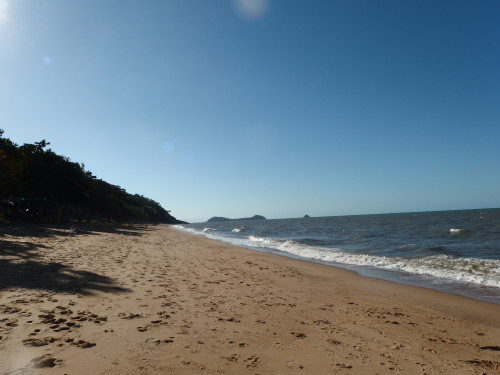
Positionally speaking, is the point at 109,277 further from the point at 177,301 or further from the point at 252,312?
the point at 252,312

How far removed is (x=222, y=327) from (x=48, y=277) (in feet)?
18.0

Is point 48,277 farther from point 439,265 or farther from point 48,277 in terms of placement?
point 439,265

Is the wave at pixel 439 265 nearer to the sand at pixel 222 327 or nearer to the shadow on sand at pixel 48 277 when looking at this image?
the sand at pixel 222 327

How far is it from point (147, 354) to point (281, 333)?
223 cm

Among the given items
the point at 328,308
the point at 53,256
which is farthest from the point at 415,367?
the point at 53,256

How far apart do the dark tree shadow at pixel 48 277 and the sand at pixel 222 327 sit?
0.03 metres

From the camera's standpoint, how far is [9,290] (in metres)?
6.31

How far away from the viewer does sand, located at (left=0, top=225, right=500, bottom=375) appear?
382 cm

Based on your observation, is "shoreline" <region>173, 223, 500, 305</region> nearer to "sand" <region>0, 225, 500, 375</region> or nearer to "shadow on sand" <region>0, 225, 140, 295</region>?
"sand" <region>0, 225, 500, 375</region>

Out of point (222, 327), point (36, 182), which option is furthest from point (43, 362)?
point (36, 182)

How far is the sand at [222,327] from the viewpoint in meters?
3.82

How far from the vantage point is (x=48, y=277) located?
775 cm

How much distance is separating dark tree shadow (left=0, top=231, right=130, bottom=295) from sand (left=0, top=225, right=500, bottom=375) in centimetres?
3

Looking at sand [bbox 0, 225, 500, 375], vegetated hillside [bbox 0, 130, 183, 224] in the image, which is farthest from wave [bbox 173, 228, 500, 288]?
vegetated hillside [bbox 0, 130, 183, 224]
